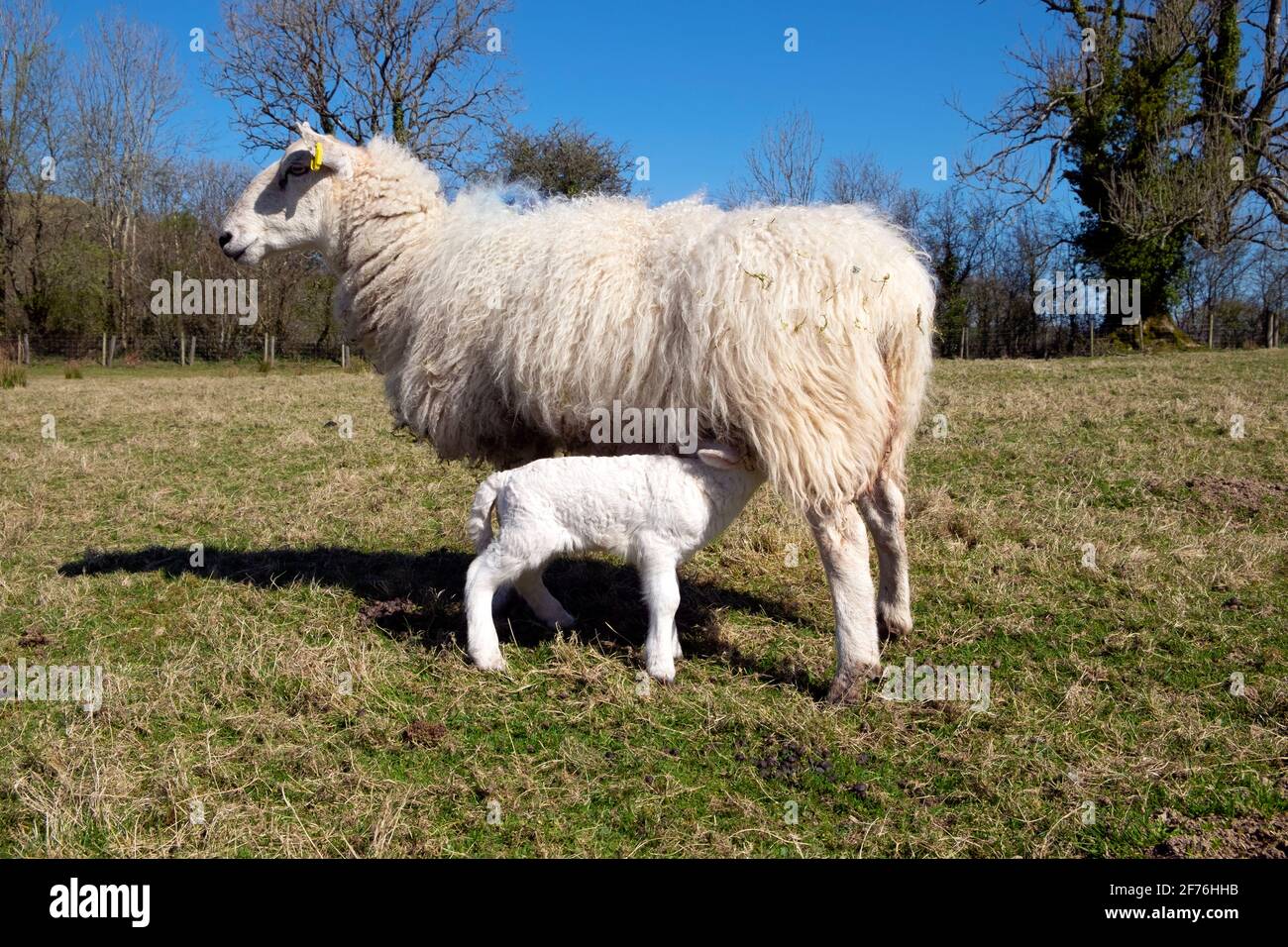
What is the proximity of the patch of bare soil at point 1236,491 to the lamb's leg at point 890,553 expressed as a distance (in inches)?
127

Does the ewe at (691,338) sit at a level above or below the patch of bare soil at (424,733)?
above

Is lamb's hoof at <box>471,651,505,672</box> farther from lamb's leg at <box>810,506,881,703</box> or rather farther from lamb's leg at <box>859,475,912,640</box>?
lamb's leg at <box>859,475,912,640</box>

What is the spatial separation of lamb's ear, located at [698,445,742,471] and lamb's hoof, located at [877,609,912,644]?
1246 mm

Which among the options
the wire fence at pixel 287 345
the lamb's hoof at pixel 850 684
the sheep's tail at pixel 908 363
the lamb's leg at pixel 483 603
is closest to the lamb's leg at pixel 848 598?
the lamb's hoof at pixel 850 684

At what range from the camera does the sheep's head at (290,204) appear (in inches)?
206

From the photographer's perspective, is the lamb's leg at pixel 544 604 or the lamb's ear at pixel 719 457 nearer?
the lamb's ear at pixel 719 457

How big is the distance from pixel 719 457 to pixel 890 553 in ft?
3.80

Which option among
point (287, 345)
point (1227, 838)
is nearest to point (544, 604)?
point (1227, 838)

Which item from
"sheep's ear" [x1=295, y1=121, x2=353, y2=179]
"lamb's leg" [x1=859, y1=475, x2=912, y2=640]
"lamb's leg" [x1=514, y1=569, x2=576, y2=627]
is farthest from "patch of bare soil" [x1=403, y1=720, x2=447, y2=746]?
"sheep's ear" [x1=295, y1=121, x2=353, y2=179]

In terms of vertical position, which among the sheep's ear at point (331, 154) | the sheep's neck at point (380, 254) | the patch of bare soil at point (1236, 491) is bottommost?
the patch of bare soil at point (1236, 491)

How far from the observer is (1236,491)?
21.5ft

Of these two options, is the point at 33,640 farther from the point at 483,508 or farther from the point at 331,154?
the point at 331,154

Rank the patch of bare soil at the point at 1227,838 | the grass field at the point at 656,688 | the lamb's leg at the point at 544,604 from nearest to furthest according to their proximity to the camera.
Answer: the patch of bare soil at the point at 1227,838
the grass field at the point at 656,688
the lamb's leg at the point at 544,604

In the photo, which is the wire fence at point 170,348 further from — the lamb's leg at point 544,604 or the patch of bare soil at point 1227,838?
the patch of bare soil at point 1227,838
